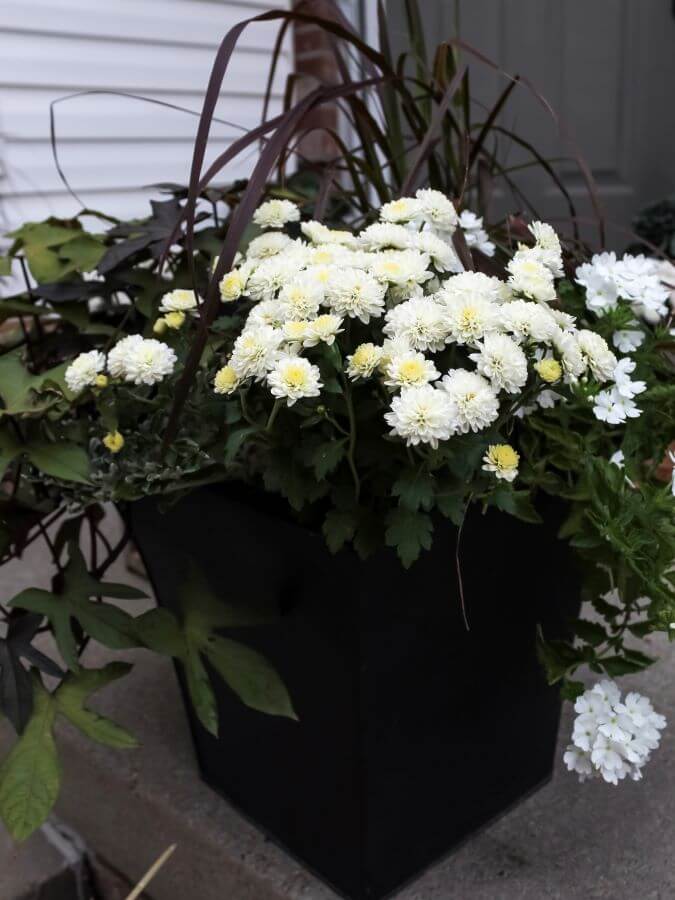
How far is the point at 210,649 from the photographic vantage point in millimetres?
829

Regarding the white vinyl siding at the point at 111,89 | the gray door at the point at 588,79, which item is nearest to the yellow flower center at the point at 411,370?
the white vinyl siding at the point at 111,89

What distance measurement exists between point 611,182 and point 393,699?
114 inches

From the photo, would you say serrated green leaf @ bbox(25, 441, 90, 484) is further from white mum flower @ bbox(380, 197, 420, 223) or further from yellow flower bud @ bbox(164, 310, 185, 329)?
white mum flower @ bbox(380, 197, 420, 223)

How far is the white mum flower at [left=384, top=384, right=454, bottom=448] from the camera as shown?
2.02 ft

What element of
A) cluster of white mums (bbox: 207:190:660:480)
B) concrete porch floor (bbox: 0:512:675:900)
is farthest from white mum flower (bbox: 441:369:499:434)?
concrete porch floor (bbox: 0:512:675:900)

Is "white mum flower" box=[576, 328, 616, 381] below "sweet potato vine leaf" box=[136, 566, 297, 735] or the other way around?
the other way around

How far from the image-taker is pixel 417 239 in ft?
2.61

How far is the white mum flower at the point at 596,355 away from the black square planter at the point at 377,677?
18 centimetres

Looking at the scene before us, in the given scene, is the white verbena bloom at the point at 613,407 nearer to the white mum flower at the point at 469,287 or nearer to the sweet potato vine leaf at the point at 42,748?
the white mum flower at the point at 469,287

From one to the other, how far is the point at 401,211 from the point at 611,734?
0.53 metres

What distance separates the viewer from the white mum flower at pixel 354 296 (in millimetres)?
693

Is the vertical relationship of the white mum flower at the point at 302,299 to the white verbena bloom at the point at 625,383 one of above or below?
above

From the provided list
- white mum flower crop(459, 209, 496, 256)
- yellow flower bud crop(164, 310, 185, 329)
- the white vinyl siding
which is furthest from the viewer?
the white vinyl siding

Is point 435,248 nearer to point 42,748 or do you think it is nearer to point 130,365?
point 130,365
